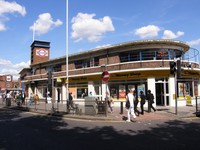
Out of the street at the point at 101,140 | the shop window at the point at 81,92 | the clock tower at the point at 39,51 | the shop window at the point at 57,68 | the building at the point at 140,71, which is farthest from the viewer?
the clock tower at the point at 39,51

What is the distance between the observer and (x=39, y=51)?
44688 millimetres

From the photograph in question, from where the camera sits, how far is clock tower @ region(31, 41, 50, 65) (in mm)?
43938

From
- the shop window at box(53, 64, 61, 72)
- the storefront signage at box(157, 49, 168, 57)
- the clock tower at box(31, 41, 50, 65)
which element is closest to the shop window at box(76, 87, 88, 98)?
the shop window at box(53, 64, 61, 72)

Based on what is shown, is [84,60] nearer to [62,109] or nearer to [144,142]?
[62,109]

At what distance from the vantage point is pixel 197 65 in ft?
79.5

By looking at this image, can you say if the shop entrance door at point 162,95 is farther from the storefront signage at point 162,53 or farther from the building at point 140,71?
the storefront signage at point 162,53

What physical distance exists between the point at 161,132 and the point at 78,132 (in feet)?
11.2

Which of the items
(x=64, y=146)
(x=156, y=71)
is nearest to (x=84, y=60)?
(x=156, y=71)

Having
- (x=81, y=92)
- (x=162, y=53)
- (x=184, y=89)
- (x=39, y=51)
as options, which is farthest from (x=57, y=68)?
(x=184, y=89)

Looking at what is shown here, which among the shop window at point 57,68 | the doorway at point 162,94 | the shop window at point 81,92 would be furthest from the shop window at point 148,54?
the shop window at point 57,68

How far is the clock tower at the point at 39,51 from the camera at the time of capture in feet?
144

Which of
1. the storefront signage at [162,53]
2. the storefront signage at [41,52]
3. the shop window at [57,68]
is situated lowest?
the shop window at [57,68]

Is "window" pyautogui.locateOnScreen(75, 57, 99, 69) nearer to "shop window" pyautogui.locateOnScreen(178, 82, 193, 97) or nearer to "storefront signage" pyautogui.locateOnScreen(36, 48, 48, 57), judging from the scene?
"shop window" pyautogui.locateOnScreen(178, 82, 193, 97)

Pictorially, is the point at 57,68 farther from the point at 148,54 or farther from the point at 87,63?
the point at 148,54
